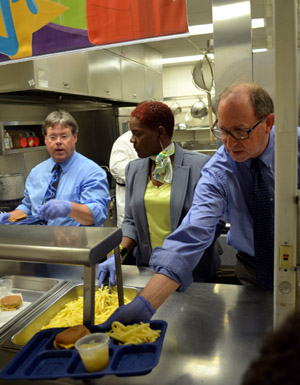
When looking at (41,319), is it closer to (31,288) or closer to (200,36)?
(31,288)

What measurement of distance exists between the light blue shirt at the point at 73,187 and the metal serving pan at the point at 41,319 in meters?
0.71

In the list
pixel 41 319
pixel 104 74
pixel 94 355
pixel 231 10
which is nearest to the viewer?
pixel 94 355

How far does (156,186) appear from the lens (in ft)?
6.99

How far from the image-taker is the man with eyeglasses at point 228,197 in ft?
4.50

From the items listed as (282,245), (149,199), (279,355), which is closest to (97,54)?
(149,199)

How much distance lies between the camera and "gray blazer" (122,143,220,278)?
2.02m

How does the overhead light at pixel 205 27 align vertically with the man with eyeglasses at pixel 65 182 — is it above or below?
above

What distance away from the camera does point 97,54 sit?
4527 mm

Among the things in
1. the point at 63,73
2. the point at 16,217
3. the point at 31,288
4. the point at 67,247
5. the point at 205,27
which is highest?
the point at 205,27

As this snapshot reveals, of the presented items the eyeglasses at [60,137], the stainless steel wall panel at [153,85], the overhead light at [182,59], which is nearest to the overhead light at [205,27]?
Answer: the stainless steel wall panel at [153,85]

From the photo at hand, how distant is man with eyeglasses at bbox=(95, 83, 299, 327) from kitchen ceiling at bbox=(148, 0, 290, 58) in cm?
200

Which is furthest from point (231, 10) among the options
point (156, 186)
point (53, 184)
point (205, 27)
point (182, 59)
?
point (182, 59)

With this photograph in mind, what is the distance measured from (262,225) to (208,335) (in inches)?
19.8

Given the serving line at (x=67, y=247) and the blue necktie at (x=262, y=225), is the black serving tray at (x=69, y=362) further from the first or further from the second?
the blue necktie at (x=262, y=225)
